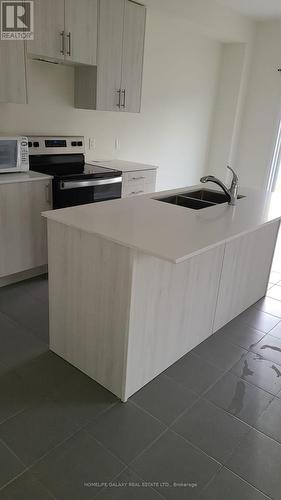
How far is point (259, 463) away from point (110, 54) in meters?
3.28

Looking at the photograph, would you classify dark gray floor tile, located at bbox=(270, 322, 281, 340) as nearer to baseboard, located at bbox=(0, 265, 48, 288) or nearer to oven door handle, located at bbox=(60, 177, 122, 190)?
oven door handle, located at bbox=(60, 177, 122, 190)

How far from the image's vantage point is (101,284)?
6.14 feet

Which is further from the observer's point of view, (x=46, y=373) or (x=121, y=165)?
(x=121, y=165)

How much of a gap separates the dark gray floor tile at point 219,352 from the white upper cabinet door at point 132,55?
2398 mm

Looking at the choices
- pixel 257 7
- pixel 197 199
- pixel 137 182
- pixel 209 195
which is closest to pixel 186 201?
pixel 197 199

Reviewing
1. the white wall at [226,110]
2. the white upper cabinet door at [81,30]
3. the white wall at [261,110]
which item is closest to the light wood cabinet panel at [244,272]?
the white upper cabinet door at [81,30]

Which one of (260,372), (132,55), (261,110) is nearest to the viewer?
(260,372)

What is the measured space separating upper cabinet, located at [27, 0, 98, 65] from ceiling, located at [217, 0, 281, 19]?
1880 mm

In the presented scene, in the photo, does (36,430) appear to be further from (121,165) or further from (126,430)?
(121,165)

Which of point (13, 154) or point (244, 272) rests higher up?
point (13, 154)

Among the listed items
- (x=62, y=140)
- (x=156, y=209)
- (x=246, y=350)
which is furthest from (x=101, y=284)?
(x=62, y=140)

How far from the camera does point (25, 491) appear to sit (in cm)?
145

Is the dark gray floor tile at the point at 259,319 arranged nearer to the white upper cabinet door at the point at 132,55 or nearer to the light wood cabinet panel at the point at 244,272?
the light wood cabinet panel at the point at 244,272

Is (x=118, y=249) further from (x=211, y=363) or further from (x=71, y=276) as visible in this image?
(x=211, y=363)
